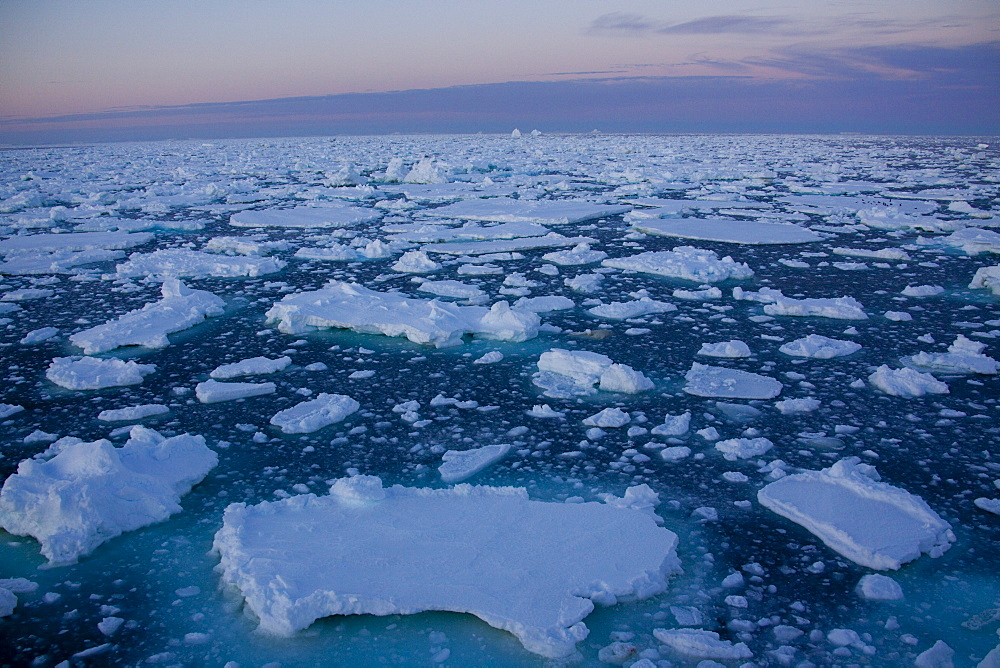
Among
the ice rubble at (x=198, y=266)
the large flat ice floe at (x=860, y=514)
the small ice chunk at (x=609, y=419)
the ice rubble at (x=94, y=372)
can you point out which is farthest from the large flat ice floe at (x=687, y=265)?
the ice rubble at (x=94, y=372)

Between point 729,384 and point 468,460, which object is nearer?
point 468,460

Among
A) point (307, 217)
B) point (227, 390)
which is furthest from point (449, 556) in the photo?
point (307, 217)

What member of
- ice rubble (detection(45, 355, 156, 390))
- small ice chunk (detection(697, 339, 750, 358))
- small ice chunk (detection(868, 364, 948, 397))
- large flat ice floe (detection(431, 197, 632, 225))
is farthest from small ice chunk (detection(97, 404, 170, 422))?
large flat ice floe (detection(431, 197, 632, 225))

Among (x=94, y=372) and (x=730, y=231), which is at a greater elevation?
(x=94, y=372)

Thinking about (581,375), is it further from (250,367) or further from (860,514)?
(250,367)

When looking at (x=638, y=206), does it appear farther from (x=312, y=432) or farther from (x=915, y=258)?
(x=312, y=432)

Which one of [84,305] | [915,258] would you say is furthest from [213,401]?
[915,258]

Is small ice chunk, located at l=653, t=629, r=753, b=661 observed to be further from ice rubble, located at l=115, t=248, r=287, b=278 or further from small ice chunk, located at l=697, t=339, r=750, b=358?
ice rubble, located at l=115, t=248, r=287, b=278
